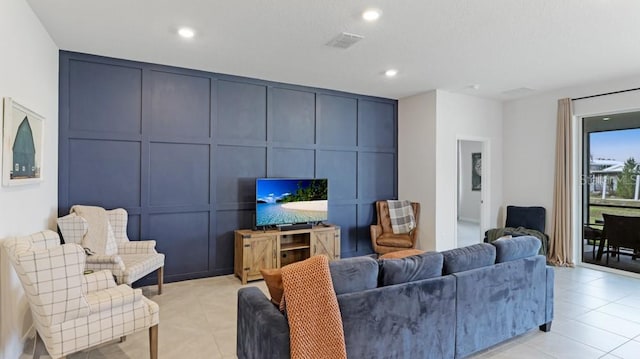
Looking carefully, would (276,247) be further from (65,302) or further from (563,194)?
(563,194)

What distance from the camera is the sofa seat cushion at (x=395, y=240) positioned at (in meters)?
5.44

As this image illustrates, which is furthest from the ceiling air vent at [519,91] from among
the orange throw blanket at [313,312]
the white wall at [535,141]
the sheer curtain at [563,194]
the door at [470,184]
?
the orange throw blanket at [313,312]

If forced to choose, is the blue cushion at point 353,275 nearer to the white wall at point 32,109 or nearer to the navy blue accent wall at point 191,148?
the white wall at point 32,109

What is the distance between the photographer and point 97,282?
99.6 inches

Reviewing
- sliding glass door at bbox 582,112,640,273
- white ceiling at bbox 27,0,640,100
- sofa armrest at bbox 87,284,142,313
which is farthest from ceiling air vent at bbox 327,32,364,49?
sliding glass door at bbox 582,112,640,273

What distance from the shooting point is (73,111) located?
13.1ft

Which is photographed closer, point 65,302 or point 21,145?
point 65,302

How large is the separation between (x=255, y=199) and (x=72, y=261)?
2.94 meters

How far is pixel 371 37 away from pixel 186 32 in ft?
5.81

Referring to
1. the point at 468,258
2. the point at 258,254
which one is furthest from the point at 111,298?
the point at 468,258

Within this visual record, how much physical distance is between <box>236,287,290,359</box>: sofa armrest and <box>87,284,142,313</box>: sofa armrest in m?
0.72

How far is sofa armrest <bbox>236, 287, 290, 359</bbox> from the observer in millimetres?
1938

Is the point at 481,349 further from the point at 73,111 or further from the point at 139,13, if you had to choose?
the point at 73,111

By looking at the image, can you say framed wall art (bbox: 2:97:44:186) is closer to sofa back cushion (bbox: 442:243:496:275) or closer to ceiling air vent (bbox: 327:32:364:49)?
ceiling air vent (bbox: 327:32:364:49)
